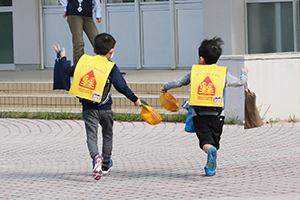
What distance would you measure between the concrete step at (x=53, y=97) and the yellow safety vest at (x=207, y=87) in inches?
163

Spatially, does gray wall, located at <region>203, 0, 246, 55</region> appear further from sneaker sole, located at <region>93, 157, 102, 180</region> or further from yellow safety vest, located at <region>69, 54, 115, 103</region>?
sneaker sole, located at <region>93, 157, 102, 180</region>

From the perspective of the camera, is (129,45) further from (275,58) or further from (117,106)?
(275,58)

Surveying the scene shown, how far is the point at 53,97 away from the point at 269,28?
549 cm

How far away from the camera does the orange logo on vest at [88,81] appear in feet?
17.8

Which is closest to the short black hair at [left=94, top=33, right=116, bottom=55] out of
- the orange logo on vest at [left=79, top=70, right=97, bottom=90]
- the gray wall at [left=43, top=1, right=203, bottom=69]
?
the orange logo on vest at [left=79, top=70, right=97, bottom=90]

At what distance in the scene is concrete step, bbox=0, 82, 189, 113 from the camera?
9.99 metres

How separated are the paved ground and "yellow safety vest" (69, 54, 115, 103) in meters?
0.91

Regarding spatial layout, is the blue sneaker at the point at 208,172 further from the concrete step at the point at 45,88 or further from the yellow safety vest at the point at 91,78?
the concrete step at the point at 45,88

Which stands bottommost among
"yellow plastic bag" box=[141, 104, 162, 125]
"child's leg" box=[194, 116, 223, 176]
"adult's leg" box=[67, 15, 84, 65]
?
"child's leg" box=[194, 116, 223, 176]

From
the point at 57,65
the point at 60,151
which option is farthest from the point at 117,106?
the point at 57,65

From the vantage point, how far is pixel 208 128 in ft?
18.3

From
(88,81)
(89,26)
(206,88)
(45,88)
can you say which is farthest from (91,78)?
(45,88)

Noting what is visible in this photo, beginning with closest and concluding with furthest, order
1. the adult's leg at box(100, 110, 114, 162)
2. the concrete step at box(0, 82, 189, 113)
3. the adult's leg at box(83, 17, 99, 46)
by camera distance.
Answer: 1. the adult's leg at box(100, 110, 114, 162)
2. the concrete step at box(0, 82, 189, 113)
3. the adult's leg at box(83, 17, 99, 46)

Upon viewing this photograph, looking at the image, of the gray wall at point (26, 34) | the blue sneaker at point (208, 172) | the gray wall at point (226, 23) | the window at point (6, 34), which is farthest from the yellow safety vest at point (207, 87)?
the window at point (6, 34)
